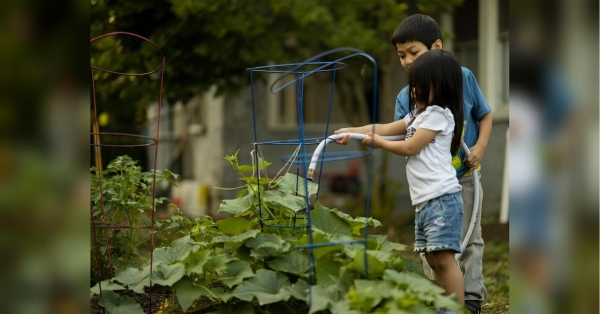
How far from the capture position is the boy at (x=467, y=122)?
3.33m

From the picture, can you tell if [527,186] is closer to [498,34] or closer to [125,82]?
[125,82]

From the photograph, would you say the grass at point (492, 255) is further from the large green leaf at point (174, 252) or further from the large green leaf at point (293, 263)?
the large green leaf at point (174, 252)

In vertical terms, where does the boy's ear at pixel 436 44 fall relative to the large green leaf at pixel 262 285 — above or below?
above

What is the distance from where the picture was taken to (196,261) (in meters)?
3.18

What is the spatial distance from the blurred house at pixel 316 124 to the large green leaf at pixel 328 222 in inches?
249

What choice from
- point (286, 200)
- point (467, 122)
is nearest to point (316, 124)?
point (467, 122)

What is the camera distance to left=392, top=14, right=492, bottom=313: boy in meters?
3.33

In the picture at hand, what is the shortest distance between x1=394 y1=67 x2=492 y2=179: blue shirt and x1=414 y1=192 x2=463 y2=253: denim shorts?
41 centimetres

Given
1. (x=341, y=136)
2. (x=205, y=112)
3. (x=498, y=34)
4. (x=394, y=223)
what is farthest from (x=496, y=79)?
(x=341, y=136)

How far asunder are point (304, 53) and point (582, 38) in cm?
710

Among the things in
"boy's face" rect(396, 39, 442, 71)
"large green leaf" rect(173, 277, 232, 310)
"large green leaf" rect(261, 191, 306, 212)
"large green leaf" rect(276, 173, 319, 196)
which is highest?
"boy's face" rect(396, 39, 442, 71)

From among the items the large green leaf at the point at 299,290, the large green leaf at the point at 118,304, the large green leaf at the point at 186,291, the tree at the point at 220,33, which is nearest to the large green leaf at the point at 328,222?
the large green leaf at the point at 299,290

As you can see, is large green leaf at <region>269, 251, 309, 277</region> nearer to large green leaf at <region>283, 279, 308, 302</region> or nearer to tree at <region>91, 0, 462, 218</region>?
large green leaf at <region>283, 279, 308, 302</region>

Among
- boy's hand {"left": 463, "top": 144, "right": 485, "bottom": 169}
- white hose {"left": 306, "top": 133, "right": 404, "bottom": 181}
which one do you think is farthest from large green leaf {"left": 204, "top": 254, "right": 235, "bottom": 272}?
boy's hand {"left": 463, "top": 144, "right": 485, "bottom": 169}
